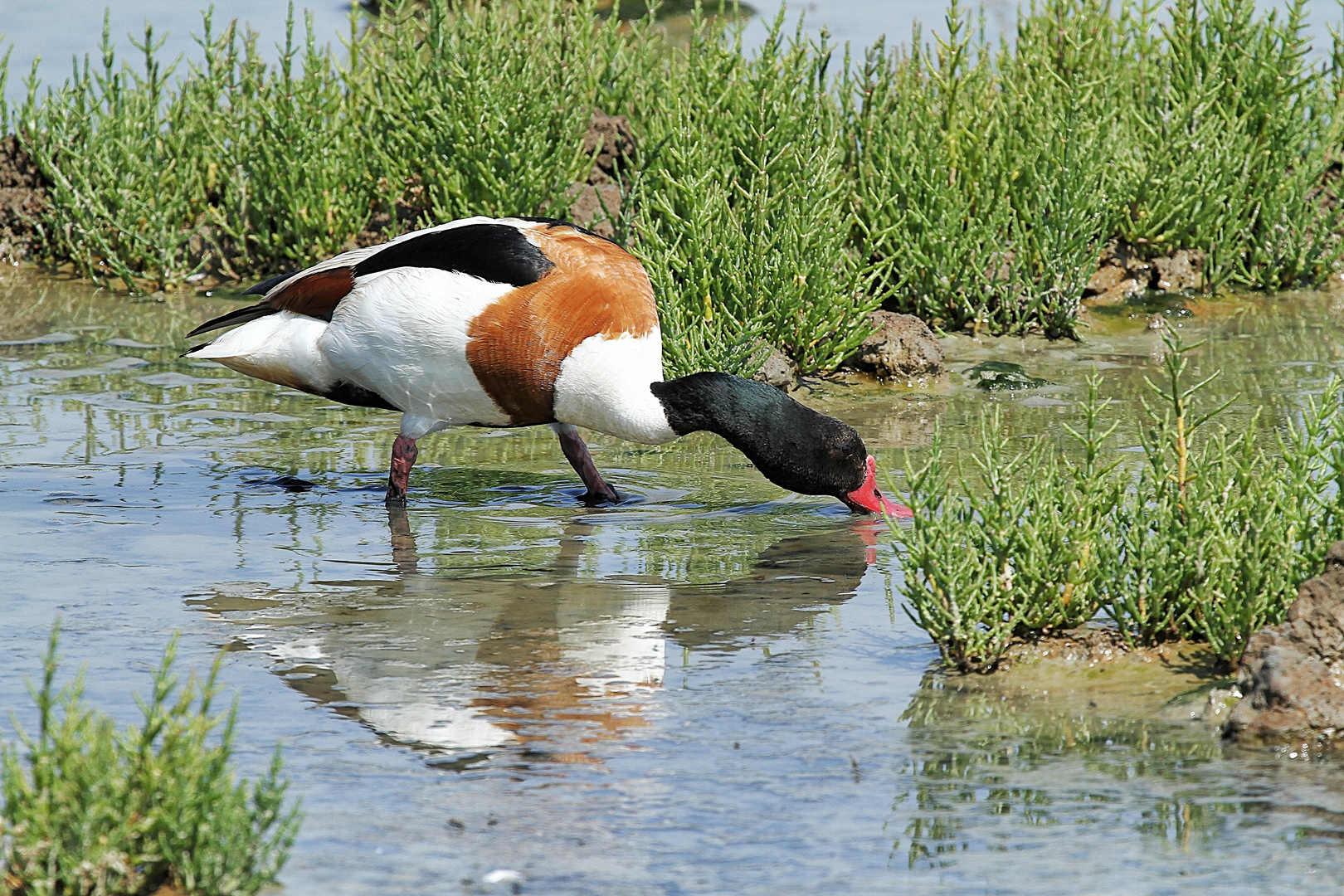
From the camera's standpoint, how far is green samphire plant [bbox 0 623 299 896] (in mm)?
3297

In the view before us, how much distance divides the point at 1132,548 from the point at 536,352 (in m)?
2.36

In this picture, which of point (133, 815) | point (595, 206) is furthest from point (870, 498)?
point (595, 206)

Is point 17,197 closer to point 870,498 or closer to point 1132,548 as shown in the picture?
point 870,498

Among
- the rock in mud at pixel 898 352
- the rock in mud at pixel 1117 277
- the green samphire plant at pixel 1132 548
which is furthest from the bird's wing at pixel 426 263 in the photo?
the rock in mud at pixel 1117 277

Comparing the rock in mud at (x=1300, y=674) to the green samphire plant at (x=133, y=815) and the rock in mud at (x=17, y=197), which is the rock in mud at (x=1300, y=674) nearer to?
the green samphire plant at (x=133, y=815)

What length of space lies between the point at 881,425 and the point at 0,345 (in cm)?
493

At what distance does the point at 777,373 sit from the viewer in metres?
8.31

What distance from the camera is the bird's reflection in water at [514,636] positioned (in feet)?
14.5

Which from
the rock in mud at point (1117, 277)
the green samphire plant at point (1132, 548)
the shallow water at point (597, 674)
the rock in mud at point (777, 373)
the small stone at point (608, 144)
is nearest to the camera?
the shallow water at point (597, 674)

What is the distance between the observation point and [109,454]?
7492 millimetres

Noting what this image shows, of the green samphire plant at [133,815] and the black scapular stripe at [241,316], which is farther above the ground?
the black scapular stripe at [241,316]

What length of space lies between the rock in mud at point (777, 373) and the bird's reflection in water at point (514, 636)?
196cm

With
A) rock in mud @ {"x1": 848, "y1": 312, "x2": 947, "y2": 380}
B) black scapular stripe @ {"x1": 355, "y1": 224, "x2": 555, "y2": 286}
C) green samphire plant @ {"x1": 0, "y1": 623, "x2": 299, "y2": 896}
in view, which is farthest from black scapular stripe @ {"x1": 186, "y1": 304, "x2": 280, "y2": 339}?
green samphire plant @ {"x1": 0, "y1": 623, "x2": 299, "y2": 896}

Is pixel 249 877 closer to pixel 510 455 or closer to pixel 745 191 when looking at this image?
pixel 510 455
